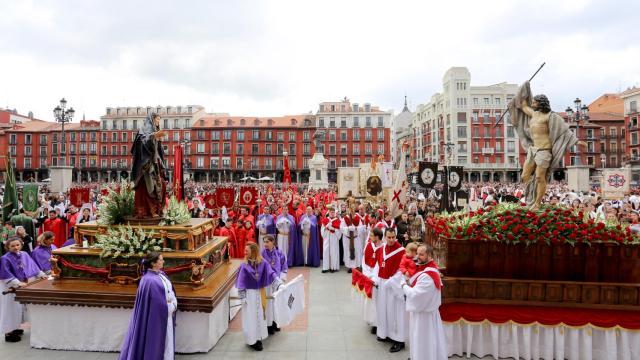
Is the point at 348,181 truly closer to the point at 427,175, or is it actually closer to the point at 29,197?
the point at 427,175

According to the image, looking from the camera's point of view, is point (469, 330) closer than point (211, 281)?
Yes

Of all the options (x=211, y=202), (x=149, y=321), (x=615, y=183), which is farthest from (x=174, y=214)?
(x=615, y=183)

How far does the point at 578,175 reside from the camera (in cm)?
2195

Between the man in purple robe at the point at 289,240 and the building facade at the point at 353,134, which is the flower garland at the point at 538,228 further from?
the building facade at the point at 353,134

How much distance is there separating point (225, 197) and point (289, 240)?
2.45 m

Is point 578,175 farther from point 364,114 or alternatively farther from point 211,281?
point 364,114

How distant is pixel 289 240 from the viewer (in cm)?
1155

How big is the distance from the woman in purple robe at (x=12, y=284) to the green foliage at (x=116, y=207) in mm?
1350

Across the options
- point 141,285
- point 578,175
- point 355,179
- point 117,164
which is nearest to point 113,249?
point 141,285

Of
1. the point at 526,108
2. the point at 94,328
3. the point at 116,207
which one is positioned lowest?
the point at 94,328

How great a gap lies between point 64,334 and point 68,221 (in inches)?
239

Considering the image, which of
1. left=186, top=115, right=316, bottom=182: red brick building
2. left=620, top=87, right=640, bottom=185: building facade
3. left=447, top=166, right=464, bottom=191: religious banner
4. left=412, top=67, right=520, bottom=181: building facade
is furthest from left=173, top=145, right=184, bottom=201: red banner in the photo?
left=620, top=87, right=640, bottom=185: building facade

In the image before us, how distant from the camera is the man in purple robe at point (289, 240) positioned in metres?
11.4

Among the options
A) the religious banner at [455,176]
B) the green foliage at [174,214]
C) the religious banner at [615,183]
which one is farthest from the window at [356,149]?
the green foliage at [174,214]
